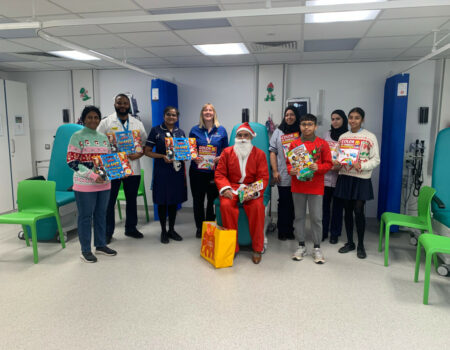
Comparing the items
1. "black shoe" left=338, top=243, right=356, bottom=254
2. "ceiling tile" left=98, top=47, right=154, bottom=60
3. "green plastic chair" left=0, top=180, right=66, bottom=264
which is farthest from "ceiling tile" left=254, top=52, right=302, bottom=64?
"green plastic chair" left=0, top=180, right=66, bottom=264

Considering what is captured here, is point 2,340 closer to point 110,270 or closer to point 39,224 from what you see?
point 110,270

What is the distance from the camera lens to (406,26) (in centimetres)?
357

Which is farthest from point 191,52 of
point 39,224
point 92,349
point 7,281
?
point 92,349

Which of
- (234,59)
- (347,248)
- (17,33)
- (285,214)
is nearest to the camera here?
(347,248)

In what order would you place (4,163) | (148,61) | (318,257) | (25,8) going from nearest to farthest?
(25,8), (318,257), (148,61), (4,163)

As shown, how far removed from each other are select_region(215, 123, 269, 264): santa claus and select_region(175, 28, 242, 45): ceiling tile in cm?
110

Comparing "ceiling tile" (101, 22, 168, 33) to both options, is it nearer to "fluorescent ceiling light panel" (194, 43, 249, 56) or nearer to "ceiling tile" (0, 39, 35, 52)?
"fluorescent ceiling light panel" (194, 43, 249, 56)

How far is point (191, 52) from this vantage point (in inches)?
191

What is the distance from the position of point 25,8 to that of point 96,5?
689mm

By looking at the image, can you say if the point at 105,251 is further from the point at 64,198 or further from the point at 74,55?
the point at 74,55

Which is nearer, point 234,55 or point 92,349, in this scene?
point 92,349


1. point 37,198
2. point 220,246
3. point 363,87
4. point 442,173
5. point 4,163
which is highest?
point 363,87

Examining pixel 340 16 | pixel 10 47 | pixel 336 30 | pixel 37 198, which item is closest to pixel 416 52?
pixel 336 30

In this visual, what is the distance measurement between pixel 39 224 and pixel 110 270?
52.8 inches
